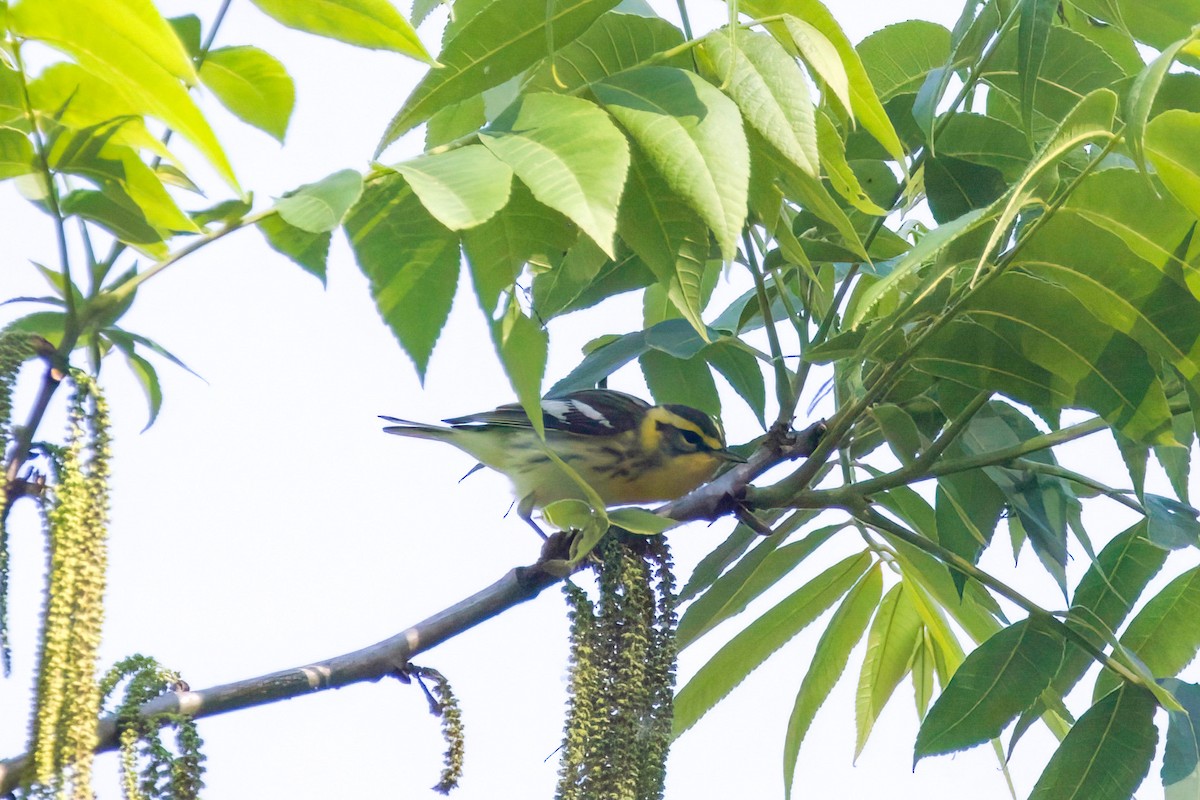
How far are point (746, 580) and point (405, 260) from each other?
1.24m

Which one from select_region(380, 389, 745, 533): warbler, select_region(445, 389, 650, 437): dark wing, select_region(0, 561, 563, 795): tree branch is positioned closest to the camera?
select_region(0, 561, 563, 795): tree branch

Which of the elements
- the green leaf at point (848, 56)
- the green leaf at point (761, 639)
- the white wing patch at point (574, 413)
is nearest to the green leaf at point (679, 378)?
the green leaf at point (761, 639)

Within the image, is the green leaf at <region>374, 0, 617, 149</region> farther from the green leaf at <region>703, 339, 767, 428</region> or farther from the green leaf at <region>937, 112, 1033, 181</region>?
the green leaf at <region>703, 339, 767, 428</region>

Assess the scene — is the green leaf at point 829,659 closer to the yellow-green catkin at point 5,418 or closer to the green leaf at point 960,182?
the green leaf at point 960,182

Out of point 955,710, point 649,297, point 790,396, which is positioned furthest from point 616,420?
point 955,710

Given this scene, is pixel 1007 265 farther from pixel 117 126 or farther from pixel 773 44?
pixel 117 126

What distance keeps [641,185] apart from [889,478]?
0.78 meters

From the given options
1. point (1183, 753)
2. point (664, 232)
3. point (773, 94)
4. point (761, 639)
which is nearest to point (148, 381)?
point (664, 232)

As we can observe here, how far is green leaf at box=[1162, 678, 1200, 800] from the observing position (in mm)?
2043

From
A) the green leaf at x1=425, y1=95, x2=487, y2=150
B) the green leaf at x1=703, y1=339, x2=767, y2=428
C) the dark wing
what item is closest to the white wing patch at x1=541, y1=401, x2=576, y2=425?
the dark wing

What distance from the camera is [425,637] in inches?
77.2

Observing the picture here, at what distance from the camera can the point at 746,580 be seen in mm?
2504

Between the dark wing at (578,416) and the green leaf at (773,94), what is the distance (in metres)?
2.33

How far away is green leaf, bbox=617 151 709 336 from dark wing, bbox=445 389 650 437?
91.5 inches
